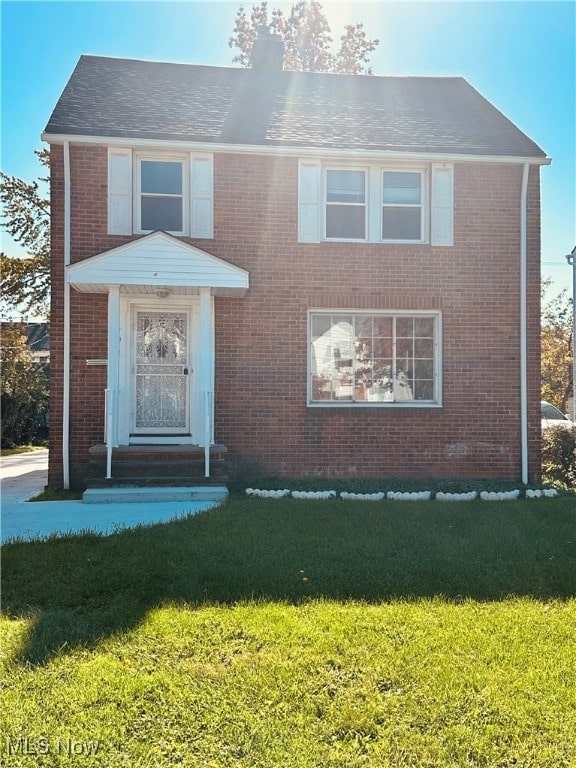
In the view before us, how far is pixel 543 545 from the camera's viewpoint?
5.75 metres

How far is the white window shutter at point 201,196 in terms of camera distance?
968 centimetres

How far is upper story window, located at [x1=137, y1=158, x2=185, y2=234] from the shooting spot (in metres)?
9.74

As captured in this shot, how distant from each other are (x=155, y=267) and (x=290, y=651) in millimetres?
6469

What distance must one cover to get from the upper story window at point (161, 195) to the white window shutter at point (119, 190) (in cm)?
26

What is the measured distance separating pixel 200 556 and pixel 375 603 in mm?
1740

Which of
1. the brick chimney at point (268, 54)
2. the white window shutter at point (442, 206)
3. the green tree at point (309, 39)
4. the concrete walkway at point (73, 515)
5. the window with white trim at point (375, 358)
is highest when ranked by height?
the green tree at point (309, 39)

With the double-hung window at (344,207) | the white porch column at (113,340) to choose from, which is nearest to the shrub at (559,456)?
the double-hung window at (344,207)

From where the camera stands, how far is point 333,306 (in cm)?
984

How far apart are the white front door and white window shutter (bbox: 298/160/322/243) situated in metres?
2.43

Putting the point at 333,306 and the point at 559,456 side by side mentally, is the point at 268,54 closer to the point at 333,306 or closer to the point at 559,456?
the point at 333,306

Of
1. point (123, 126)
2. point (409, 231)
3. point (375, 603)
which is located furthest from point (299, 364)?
point (375, 603)

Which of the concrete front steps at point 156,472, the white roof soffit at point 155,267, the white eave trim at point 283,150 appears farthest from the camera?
the white eave trim at point 283,150

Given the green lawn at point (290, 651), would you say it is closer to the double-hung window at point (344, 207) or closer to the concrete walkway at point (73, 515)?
the concrete walkway at point (73, 515)

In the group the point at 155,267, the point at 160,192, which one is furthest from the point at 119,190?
the point at 155,267
